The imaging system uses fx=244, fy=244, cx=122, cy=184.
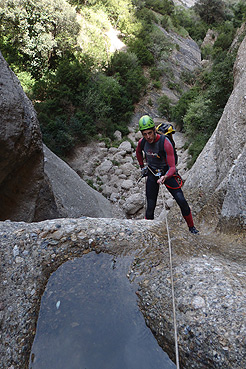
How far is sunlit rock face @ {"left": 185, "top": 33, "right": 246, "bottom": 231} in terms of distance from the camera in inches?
209

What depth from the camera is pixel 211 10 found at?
4172 centimetres

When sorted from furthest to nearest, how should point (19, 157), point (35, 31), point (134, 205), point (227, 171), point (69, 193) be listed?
point (35, 31), point (134, 205), point (69, 193), point (227, 171), point (19, 157)

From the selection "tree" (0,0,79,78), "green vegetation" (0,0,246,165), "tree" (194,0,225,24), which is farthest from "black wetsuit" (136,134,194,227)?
"tree" (194,0,225,24)

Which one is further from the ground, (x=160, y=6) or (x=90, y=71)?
(x=160, y=6)

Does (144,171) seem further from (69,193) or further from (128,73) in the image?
(128,73)

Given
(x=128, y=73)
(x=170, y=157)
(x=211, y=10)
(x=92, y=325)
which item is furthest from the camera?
(x=211, y=10)

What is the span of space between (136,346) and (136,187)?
1151 cm

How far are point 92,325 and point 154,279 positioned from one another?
3.40ft

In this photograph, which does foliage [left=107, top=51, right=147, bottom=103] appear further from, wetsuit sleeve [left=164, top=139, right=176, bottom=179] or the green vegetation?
wetsuit sleeve [left=164, top=139, right=176, bottom=179]

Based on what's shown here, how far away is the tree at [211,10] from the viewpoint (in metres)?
40.8

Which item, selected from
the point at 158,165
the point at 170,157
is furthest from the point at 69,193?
the point at 170,157

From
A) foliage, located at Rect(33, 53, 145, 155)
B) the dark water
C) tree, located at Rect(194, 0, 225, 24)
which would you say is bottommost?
foliage, located at Rect(33, 53, 145, 155)

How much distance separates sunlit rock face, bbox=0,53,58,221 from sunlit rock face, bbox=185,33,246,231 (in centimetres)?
466

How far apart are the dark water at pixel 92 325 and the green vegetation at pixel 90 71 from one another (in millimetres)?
10695
